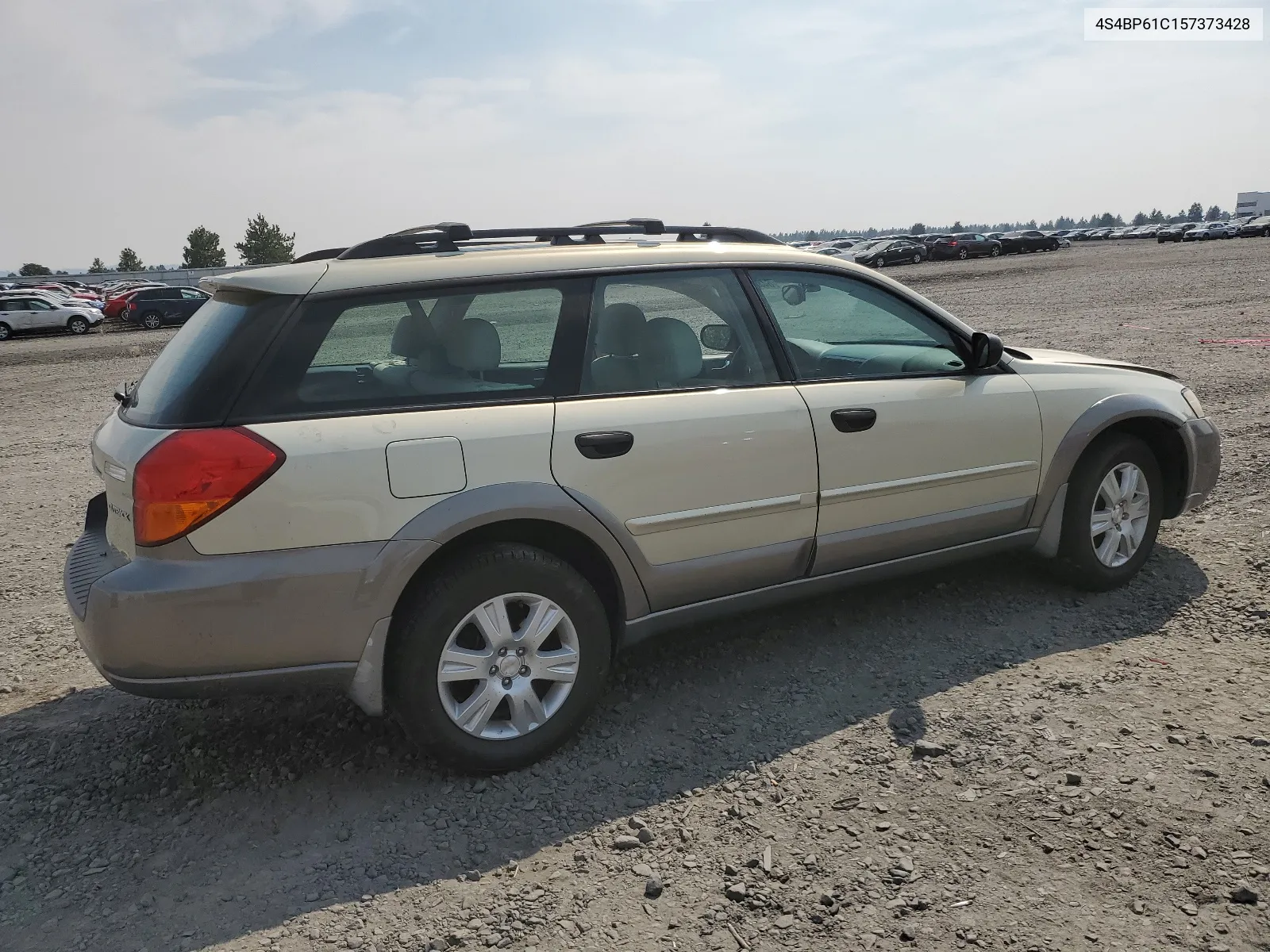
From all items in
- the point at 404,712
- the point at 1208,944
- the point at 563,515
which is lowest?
the point at 1208,944

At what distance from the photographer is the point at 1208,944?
8.09 feet

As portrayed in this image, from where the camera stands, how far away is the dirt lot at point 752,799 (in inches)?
105

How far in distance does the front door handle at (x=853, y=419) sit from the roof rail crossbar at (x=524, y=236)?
88 centimetres

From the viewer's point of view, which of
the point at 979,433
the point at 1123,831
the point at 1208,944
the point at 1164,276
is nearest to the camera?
the point at 1208,944

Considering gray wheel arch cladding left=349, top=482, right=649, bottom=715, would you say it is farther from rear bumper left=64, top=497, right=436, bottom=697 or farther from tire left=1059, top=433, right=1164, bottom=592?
tire left=1059, top=433, right=1164, bottom=592

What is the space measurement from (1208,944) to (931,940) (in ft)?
2.17

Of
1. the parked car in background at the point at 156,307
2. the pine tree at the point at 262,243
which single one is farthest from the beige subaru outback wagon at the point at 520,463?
the pine tree at the point at 262,243

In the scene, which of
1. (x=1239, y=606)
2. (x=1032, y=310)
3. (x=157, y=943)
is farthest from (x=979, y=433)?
(x=1032, y=310)

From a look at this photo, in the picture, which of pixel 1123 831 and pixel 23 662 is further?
pixel 23 662

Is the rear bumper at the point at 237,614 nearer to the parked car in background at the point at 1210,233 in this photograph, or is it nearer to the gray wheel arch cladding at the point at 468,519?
the gray wheel arch cladding at the point at 468,519

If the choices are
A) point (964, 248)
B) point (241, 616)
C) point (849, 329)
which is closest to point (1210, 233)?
point (964, 248)

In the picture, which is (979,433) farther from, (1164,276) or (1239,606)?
(1164,276)

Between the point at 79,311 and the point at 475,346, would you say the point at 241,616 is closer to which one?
the point at 475,346

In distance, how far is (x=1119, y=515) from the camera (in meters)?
4.75
